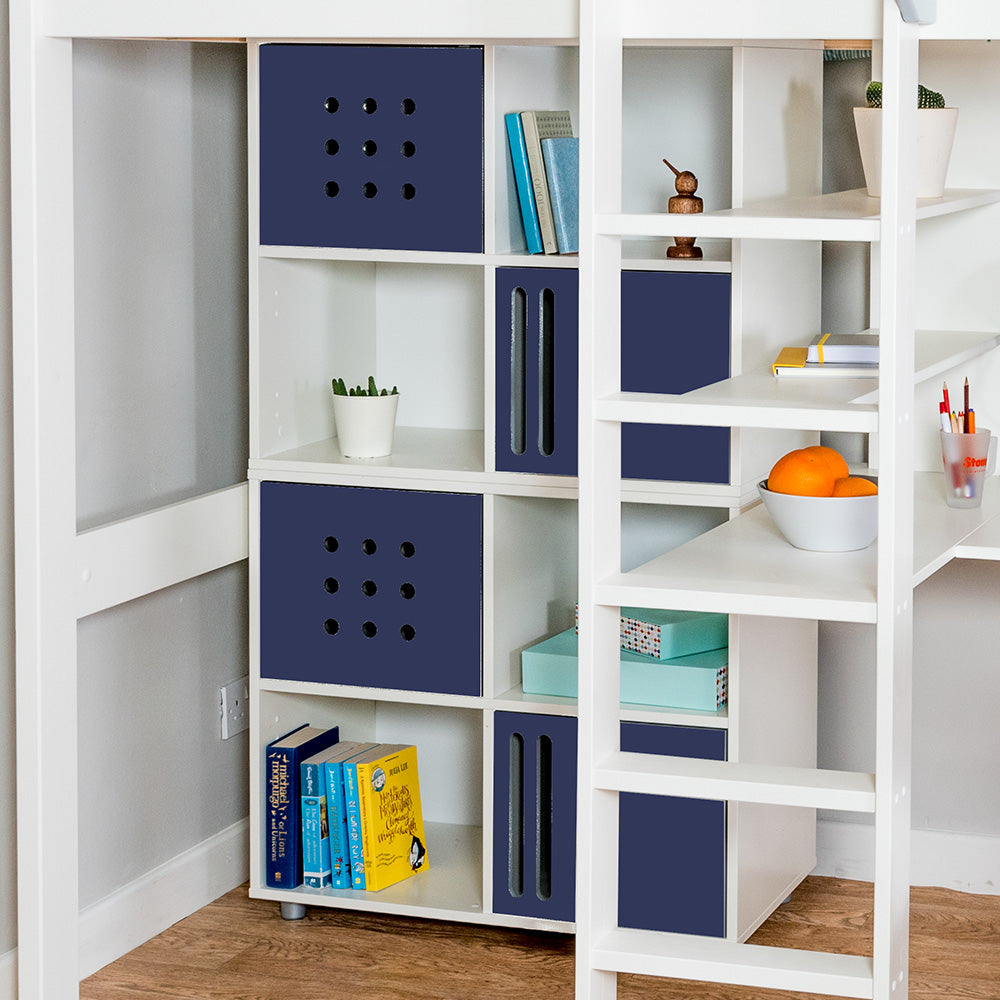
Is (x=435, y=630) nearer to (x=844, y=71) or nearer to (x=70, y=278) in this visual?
(x=70, y=278)

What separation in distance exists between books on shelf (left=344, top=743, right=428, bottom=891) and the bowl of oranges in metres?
1.02

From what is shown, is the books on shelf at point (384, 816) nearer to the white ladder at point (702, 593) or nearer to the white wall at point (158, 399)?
the white wall at point (158, 399)

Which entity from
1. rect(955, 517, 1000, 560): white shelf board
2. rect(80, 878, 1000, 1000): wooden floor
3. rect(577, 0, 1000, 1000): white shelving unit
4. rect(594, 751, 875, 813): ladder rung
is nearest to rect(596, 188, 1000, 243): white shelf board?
rect(577, 0, 1000, 1000): white shelving unit

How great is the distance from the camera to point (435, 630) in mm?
2955

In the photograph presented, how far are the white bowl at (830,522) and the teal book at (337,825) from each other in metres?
1.10

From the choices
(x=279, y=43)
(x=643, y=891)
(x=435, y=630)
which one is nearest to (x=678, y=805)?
(x=643, y=891)

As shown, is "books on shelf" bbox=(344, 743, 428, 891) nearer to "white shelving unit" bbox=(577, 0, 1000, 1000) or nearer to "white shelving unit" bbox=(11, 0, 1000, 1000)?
"white shelving unit" bbox=(11, 0, 1000, 1000)

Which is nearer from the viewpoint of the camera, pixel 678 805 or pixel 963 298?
pixel 678 805

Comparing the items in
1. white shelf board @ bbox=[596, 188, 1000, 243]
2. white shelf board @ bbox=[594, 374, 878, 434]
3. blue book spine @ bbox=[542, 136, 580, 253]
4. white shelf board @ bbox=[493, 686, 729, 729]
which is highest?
blue book spine @ bbox=[542, 136, 580, 253]

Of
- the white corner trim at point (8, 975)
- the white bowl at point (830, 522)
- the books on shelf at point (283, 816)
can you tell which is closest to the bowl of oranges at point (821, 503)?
the white bowl at point (830, 522)

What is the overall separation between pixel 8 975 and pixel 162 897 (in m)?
0.41

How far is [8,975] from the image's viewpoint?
8.69 feet

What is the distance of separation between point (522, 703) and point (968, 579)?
89 centimetres

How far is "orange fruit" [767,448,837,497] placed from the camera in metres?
2.32
